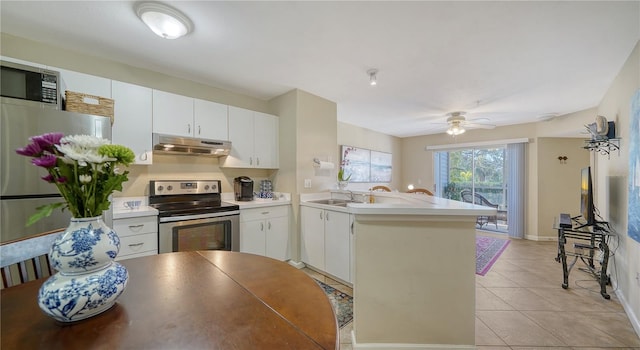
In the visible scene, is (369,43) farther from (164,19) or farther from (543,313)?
(543,313)

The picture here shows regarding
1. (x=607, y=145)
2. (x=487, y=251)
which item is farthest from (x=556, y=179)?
(x=607, y=145)

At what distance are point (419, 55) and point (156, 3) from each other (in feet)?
6.98

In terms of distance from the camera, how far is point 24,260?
38.9 inches

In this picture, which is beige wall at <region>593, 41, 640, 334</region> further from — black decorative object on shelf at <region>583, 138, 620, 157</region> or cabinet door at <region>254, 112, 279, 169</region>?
cabinet door at <region>254, 112, 279, 169</region>

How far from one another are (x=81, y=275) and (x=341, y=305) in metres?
2.02

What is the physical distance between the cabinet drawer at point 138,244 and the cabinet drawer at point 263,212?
828mm

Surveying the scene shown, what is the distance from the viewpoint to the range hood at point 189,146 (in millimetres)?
2388

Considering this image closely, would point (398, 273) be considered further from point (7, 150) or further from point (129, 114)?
point (129, 114)

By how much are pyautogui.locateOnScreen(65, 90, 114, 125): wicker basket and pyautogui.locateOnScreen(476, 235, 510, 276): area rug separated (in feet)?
14.3

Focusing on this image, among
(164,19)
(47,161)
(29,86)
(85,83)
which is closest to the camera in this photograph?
(47,161)

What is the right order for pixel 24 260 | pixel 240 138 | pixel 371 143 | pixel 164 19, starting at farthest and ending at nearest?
pixel 371 143
pixel 240 138
pixel 164 19
pixel 24 260

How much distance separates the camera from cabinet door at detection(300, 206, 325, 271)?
→ 2887 millimetres

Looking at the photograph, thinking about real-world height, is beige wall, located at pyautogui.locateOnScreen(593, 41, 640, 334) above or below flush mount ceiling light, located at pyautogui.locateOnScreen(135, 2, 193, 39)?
below

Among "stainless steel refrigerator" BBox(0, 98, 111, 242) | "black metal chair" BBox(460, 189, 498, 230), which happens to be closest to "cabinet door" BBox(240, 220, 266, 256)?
"stainless steel refrigerator" BBox(0, 98, 111, 242)
